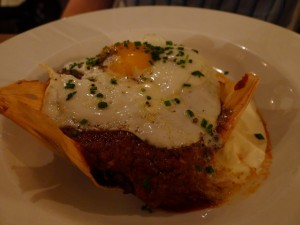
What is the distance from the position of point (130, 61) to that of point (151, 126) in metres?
0.41

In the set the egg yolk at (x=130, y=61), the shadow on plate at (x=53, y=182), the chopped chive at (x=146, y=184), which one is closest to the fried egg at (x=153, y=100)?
the egg yolk at (x=130, y=61)

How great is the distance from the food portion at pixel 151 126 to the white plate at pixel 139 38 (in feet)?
0.29

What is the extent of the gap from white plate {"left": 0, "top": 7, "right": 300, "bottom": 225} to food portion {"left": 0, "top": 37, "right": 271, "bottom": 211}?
0.09m

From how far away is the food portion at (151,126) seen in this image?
4.42 feet

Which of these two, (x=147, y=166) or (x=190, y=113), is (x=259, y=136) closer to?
(x=190, y=113)

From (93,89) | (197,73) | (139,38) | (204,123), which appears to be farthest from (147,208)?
(139,38)

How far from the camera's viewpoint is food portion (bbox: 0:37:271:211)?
1346 mm

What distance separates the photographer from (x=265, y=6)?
7.79 feet

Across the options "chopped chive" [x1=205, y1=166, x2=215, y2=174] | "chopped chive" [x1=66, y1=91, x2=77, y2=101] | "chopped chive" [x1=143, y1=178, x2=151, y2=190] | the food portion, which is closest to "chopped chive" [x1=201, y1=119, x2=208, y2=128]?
the food portion

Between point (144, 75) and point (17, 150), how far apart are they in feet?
2.16

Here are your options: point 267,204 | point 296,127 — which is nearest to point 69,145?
point 267,204

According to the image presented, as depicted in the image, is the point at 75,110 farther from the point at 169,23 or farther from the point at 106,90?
the point at 169,23

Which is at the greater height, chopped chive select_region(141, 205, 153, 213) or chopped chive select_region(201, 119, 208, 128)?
chopped chive select_region(201, 119, 208, 128)

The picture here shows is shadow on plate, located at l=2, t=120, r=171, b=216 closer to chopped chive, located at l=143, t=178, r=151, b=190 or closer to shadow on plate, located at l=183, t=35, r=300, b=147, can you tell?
chopped chive, located at l=143, t=178, r=151, b=190
